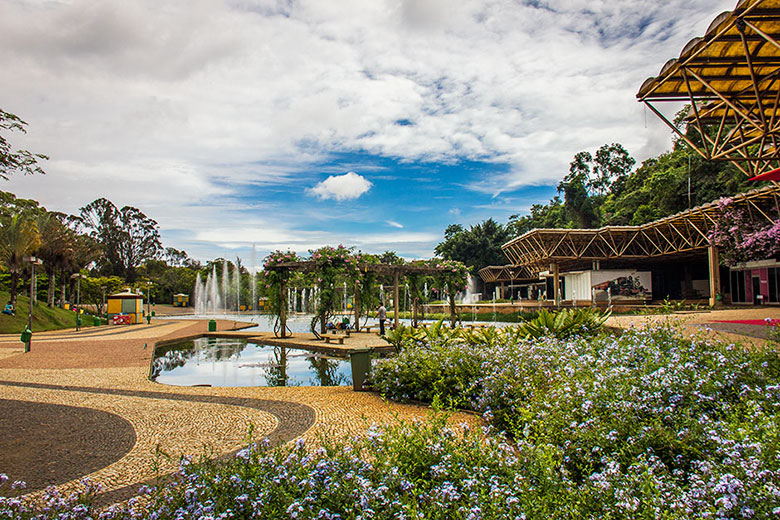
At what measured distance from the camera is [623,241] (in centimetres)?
3119

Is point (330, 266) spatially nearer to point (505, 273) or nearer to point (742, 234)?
point (742, 234)

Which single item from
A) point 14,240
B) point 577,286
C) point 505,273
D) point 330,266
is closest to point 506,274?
point 505,273

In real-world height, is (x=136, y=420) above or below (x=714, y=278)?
below

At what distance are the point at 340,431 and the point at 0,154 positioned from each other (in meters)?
6.53

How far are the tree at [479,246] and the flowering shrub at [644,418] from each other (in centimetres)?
4833

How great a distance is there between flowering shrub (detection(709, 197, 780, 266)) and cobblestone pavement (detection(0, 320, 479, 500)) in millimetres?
20444

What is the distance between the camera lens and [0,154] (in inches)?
272

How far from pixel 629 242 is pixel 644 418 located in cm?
3019

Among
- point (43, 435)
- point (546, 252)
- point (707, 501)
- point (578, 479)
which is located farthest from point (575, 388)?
point (546, 252)

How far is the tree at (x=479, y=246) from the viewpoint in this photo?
54.3m

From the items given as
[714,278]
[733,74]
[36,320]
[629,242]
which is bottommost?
[36,320]

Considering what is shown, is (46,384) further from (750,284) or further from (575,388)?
(750,284)

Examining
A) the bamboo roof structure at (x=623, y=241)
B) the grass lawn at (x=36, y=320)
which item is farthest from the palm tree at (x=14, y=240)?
the bamboo roof structure at (x=623, y=241)

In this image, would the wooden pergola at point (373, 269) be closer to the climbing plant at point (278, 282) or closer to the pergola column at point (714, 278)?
the climbing plant at point (278, 282)
